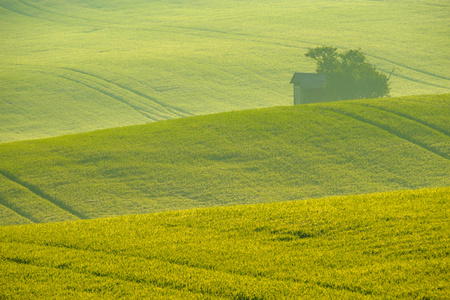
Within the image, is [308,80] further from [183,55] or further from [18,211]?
[183,55]

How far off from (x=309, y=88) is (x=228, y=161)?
21.2 m

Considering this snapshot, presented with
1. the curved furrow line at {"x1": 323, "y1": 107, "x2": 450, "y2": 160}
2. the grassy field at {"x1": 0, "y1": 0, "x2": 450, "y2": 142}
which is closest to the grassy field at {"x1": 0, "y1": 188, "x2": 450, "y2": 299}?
the curved furrow line at {"x1": 323, "y1": 107, "x2": 450, "y2": 160}

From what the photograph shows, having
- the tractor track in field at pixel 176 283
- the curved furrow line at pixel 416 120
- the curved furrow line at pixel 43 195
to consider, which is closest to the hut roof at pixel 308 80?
the curved furrow line at pixel 416 120

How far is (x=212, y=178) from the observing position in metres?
28.2

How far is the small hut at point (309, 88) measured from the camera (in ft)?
159

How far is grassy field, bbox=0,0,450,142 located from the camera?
61.9m

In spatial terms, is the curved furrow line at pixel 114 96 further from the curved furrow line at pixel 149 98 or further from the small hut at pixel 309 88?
the small hut at pixel 309 88

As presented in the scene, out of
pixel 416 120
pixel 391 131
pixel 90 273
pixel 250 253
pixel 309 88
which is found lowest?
pixel 391 131

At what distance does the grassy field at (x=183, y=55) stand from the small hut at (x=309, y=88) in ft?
38.9

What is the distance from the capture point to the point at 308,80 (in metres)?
48.8

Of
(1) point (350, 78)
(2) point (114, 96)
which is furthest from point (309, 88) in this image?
(2) point (114, 96)

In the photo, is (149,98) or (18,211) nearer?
(18,211)

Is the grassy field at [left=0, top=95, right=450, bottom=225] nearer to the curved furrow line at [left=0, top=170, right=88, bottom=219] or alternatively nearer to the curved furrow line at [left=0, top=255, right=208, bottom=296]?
the curved furrow line at [left=0, top=170, right=88, bottom=219]

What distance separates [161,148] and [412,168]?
1516 centimetres
